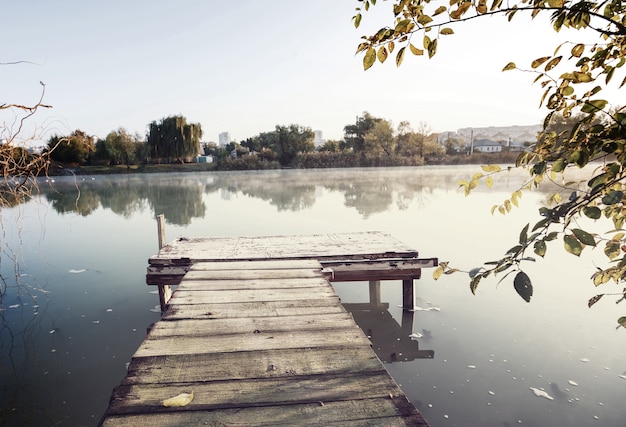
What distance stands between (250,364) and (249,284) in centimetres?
199

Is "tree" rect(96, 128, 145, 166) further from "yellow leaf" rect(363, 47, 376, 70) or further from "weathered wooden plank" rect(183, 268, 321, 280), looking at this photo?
"yellow leaf" rect(363, 47, 376, 70)

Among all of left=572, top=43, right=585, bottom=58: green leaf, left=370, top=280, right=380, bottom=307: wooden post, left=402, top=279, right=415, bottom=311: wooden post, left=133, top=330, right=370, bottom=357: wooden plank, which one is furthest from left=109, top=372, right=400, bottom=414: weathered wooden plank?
left=370, top=280, right=380, bottom=307: wooden post

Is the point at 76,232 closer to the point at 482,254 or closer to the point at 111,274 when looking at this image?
the point at 111,274

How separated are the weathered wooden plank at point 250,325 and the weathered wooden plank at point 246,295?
0.55 metres

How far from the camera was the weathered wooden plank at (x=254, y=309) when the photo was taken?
11.3 feet

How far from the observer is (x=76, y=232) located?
49.0ft

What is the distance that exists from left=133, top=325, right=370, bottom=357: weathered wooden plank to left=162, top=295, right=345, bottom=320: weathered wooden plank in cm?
47

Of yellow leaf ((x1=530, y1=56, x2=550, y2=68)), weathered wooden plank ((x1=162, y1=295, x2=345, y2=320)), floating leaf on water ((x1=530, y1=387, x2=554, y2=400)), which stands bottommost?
floating leaf on water ((x1=530, y1=387, x2=554, y2=400))

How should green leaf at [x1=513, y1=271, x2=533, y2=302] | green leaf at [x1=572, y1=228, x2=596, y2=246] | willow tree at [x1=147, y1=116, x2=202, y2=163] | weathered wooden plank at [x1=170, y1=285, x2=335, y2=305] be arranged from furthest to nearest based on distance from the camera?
willow tree at [x1=147, y1=116, x2=202, y2=163]
weathered wooden plank at [x1=170, y1=285, x2=335, y2=305]
green leaf at [x1=513, y1=271, x2=533, y2=302]
green leaf at [x1=572, y1=228, x2=596, y2=246]

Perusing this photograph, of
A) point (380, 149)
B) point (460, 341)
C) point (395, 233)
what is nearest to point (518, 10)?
point (460, 341)

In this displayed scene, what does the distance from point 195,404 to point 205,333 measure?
3.30 feet

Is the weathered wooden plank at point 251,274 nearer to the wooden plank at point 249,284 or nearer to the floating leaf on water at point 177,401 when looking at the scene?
the wooden plank at point 249,284

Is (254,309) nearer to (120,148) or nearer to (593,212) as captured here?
(593,212)

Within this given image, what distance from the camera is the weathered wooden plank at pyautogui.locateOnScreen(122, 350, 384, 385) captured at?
235 centimetres
